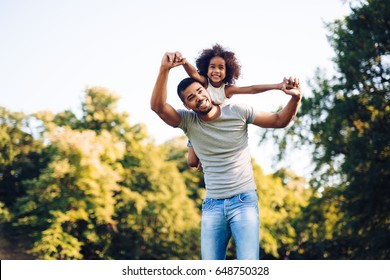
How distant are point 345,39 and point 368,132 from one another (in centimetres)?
302

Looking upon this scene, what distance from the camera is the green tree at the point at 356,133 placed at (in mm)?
13492

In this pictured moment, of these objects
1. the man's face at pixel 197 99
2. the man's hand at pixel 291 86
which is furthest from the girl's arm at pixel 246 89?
the man's face at pixel 197 99

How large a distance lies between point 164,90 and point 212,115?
1.00 feet

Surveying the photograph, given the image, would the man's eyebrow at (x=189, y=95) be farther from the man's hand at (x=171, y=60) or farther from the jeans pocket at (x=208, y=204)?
the jeans pocket at (x=208, y=204)

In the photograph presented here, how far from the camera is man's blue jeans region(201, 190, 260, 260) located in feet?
7.64

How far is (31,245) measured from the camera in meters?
18.0

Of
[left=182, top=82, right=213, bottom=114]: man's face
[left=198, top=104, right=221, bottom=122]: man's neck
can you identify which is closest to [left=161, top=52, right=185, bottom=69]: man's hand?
[left=182, top=82, right=213, bottom=114]: man's face

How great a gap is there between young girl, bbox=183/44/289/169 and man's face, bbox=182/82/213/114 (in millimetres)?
176

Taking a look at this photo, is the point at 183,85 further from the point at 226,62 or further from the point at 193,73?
the point at 226,62

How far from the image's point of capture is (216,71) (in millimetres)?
2822

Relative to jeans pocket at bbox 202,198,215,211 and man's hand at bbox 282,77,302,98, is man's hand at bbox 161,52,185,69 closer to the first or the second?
man's hand at bbox 282,77,302,98

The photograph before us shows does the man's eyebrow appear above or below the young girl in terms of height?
below

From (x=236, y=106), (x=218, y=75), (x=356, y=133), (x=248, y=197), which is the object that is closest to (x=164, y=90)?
(x=236, y=106)

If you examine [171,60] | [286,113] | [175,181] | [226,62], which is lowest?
[175,181]
